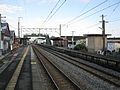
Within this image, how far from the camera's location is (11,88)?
16.9m

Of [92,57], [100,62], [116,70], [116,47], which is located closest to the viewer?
[116,70]

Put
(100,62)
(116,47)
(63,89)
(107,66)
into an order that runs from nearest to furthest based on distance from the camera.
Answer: (63,89) → (107,66) → (100,62) → (116,47)

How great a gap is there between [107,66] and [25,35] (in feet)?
476

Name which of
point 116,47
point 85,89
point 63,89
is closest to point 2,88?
point 63,89

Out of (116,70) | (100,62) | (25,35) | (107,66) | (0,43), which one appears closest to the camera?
(116,70)

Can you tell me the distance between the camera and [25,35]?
562 feet

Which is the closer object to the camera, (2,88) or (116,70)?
(2,88)

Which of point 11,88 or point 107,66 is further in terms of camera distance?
point 107,66

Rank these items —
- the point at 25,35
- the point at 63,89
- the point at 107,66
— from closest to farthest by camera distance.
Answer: the point at 63,89 < the point at 107,66 < the point at 25,35

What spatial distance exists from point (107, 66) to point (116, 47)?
42.9 meters

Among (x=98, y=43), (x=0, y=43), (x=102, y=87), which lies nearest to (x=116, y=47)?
(x=98, y=43)

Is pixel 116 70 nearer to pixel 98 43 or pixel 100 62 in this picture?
pixel 100 62

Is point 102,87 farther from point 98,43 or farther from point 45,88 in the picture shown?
point 98,43

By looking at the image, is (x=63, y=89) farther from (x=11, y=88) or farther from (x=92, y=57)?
(x=92, y=57)
